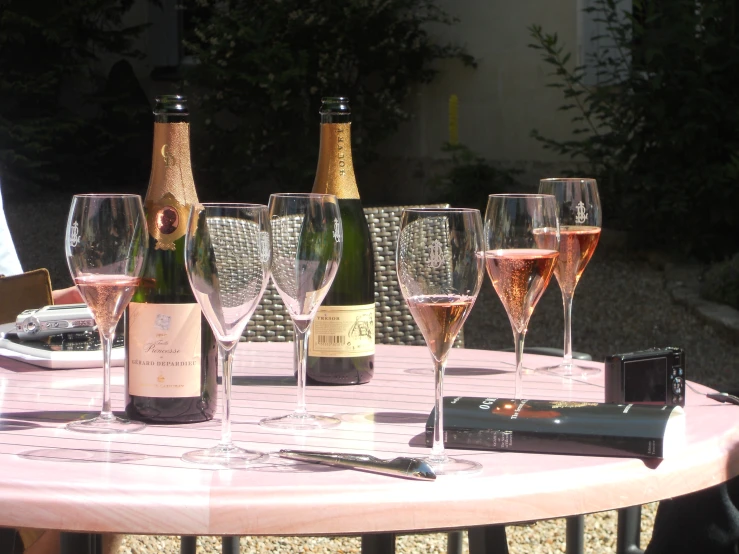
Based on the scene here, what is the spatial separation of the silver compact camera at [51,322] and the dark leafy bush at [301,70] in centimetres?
836

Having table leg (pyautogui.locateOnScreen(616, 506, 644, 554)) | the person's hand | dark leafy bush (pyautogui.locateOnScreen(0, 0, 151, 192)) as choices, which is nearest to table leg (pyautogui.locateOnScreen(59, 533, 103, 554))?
the person's hand

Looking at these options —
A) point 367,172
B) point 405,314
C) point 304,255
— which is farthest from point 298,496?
point 367,172

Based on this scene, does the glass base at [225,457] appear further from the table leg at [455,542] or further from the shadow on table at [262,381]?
the table leg at [455,542]

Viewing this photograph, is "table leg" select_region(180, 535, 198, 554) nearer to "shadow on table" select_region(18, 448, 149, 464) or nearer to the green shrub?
A: "shadow on table" select_region(18, 448, 149, 464)

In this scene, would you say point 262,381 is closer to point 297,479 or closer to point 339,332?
point 339,332

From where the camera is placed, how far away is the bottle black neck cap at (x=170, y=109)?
145cm

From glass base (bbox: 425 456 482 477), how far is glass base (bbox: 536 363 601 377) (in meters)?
0.68

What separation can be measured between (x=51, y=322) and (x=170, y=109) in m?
0.67

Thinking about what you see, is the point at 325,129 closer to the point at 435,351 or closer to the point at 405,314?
the point at 435,351

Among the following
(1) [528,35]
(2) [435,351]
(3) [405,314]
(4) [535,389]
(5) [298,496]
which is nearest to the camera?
(5) [298,496]

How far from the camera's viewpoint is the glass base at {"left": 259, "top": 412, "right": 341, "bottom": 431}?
148 cm

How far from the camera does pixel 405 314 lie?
A: 2.75 metres

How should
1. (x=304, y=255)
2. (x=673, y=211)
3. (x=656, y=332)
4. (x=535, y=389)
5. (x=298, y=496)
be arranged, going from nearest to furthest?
(x=298, y=496)
(x=304, y=255)
(x=535, y=389)
(x=656, y=332)
(x=673, y=211)

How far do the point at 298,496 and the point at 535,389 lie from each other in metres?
0.71
